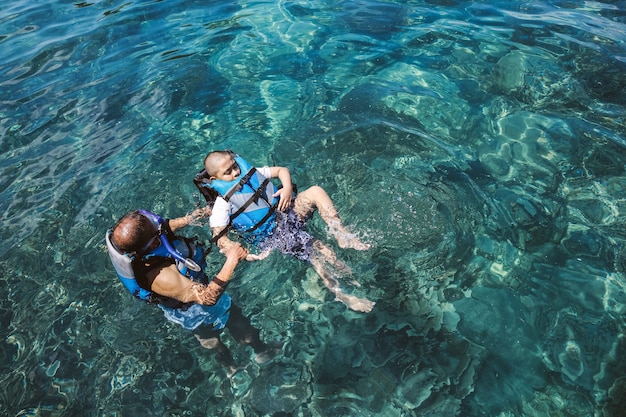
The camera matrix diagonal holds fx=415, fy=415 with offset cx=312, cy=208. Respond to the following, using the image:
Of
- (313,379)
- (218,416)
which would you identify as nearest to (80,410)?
(218,416)

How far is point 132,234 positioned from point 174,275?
51 cm

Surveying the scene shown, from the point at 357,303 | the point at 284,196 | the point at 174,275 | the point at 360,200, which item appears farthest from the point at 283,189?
the point at 174,275

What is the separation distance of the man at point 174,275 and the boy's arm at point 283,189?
0.94 meters

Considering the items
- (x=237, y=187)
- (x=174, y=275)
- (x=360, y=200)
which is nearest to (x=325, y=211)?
(x=360, y=200)

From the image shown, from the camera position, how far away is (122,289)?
16.0 ft

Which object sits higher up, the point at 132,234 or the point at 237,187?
the point at 132,234

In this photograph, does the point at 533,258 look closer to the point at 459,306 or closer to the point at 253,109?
the point at 459,306

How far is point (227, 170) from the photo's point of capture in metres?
4.33

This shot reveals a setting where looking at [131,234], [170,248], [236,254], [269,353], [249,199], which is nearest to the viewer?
[131,234]

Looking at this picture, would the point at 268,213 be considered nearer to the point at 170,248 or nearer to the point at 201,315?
the point at 201,315

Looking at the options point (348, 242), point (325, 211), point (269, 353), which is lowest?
point (269, 353)

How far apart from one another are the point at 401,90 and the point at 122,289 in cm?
557

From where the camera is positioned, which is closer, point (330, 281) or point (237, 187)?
point (237, 187)

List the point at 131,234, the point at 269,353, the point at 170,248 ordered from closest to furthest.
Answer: the point at 131,234 → the point at 170,248 → the point at 269,353
